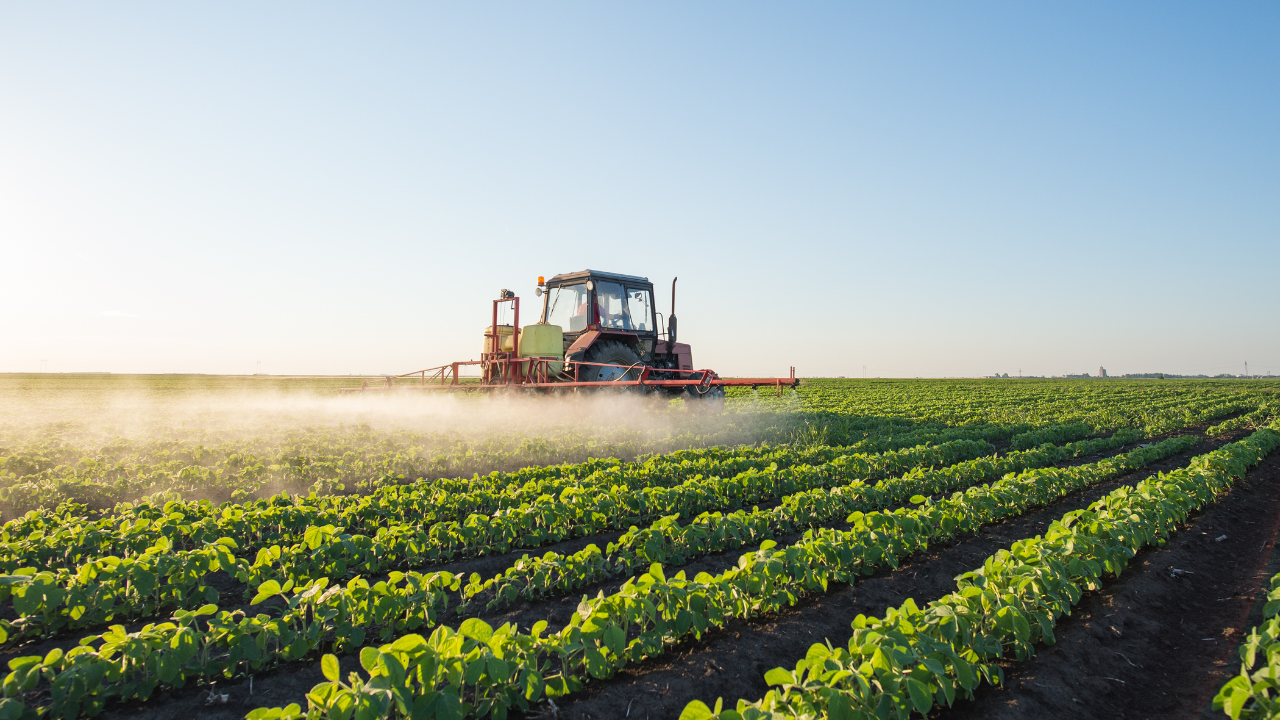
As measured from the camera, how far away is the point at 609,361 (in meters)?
11.7

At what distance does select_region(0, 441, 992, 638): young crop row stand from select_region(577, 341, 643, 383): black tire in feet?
15.3

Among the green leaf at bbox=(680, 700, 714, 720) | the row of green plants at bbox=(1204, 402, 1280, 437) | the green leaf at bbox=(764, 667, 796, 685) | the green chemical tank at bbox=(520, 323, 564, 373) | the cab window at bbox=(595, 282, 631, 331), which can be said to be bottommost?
the row of green plants at bbox=(1204, 402, 1280, 437)

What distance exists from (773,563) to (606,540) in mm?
2346

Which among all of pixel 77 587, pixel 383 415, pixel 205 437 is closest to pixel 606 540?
pixel 77 587

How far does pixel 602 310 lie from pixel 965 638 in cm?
978

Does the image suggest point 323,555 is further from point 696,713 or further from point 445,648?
point 696,713

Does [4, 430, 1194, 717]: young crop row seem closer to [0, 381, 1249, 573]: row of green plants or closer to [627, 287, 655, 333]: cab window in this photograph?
[0, 381, 1249, 573]: row of green plants

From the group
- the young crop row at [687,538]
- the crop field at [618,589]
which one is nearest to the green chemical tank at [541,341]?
the crop field at [618,589]

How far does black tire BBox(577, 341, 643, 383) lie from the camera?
11219 millimetres

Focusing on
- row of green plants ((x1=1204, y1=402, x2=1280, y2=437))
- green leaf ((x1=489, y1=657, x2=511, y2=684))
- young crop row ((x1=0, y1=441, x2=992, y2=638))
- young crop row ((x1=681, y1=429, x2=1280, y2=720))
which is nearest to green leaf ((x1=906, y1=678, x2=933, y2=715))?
young crop row ((x1=681, y1=429, x2=1280, y2=720))

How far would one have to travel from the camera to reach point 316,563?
4105mm

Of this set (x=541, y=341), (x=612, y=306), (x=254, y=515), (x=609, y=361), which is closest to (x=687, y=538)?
(x=254, y=515)

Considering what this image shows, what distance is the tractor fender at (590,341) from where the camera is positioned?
37.2ft

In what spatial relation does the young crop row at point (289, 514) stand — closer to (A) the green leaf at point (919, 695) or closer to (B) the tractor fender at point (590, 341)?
(B) the tractor fender at point (590, 341)
